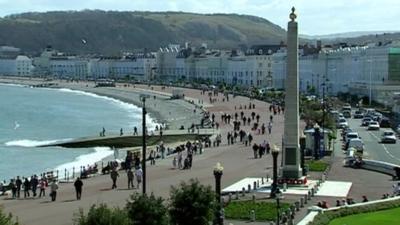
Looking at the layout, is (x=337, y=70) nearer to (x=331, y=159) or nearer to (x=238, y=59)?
(x=238, y=59)

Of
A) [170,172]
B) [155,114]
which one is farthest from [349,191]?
[155,114]

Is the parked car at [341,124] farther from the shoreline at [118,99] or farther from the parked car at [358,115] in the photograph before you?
the shoreline at [118,99]

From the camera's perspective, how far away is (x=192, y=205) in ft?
56.7

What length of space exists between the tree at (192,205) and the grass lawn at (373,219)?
3.85 metres

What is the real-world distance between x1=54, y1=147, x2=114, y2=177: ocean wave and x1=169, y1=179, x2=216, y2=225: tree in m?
21.4

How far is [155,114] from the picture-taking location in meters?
86.1

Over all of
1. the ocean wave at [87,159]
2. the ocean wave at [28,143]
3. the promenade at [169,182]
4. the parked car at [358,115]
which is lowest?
the ocean wave at [28,143]

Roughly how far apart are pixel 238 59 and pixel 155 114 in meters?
60.8

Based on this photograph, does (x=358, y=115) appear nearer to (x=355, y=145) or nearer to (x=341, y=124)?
(x=341, y=124)

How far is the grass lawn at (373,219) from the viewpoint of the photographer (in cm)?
1962

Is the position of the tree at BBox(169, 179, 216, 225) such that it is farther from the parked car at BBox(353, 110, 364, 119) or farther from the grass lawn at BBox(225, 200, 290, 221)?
the parked car at BBox(353, 110, 364, 119)

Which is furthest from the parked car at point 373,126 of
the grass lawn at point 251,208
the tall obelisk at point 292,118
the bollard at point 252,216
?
the bollard at point 252,216

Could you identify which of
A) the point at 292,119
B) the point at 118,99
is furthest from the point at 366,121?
the point at 118,99

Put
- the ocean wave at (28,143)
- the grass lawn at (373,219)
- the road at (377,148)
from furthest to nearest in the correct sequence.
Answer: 1. the ocean wave at (28,143)
2. the road at (377,148)
3. the grass lawn at (373,219)
